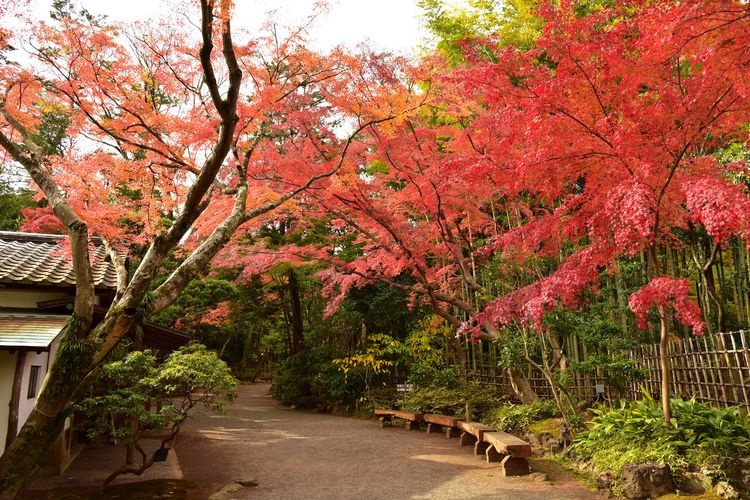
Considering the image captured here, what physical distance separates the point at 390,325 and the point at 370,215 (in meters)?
5.74

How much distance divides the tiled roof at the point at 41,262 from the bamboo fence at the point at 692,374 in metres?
8.37

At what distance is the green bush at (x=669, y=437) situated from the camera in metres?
5.07

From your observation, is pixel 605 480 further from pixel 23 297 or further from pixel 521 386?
pixel 23 297

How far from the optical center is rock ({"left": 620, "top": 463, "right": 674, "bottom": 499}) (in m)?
4.80

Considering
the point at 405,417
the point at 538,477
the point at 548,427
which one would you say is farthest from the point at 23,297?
the point at 548,427

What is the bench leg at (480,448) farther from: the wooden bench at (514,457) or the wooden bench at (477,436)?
the wooden bench at (514,457)

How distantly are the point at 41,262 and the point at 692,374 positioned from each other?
10688mm

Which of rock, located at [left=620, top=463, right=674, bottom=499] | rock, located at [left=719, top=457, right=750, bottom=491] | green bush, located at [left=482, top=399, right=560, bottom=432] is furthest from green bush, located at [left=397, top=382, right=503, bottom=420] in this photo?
rock, located at [left=719, top=457, right=750, bottom=491]

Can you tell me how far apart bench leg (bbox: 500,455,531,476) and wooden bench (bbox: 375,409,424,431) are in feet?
13.8

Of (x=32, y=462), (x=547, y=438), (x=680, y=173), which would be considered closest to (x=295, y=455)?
(x=547, y=438)

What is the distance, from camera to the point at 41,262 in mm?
8250

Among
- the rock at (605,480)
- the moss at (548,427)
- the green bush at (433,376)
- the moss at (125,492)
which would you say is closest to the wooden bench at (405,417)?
the green bush at (433,376)

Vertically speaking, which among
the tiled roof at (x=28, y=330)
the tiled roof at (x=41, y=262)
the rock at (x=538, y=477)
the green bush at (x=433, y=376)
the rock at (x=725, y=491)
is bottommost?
the rock at (x=538, y=477)

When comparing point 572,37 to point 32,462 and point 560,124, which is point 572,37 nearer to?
point 560,124
